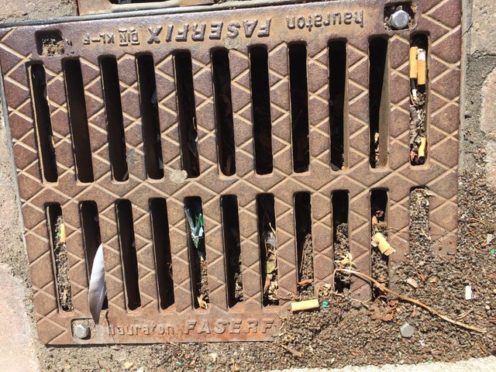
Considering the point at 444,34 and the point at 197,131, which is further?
the point at 197,131

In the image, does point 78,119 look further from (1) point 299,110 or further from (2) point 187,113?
(1) point 299,110

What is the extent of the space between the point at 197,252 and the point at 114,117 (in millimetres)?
524

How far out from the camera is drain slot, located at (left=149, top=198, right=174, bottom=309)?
1769 mm

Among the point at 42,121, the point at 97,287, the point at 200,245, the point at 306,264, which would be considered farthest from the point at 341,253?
the point at 42,121

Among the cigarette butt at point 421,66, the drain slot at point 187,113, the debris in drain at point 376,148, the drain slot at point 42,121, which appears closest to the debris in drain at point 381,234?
the debris in drain at point 376,148

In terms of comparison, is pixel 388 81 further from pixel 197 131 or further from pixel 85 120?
pixel 85 120

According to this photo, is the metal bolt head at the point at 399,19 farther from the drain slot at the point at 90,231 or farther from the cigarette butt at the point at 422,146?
the drain slot at the point at 90,231

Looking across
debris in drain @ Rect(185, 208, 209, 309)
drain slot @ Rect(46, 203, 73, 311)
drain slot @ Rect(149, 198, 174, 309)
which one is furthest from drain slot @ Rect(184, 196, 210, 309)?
drain slot @ Rect(46, 203, 73, 311)

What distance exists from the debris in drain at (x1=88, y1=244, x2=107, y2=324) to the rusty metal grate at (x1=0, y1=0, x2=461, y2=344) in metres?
0.03

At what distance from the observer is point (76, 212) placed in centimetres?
175

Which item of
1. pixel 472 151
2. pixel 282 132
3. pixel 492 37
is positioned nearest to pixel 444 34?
pixel 492 37

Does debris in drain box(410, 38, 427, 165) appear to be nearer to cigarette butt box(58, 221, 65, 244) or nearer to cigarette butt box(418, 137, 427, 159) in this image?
cigarette butt box(418, 137, 427, 159)

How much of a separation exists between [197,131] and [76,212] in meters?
0.48

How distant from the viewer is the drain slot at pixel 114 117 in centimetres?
171
